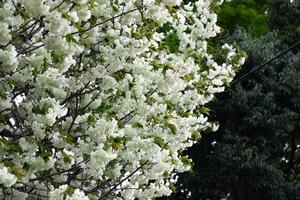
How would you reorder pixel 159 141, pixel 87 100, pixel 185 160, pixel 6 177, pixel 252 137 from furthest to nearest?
pixel 252 137 < pixel 185 160 < pixel 159 141 < pixel 87 100 < pixel 6 177

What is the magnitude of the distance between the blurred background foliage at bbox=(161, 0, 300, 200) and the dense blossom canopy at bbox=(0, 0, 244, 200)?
4.59 meters

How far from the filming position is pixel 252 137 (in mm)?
10914

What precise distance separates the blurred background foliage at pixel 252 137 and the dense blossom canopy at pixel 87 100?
4591 millimetres

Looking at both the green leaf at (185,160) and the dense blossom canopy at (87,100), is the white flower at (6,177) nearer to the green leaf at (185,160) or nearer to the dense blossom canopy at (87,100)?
the dense blossom canopy at (87,100)

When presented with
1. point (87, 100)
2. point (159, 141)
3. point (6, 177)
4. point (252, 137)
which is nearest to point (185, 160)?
point (159, 141)

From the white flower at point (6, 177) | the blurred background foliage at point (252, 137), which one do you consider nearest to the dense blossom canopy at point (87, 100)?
the white flower at point (6, 177)

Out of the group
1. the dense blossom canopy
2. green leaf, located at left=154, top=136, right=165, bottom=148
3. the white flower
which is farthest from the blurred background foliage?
the white flower

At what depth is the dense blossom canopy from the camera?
3.69 m

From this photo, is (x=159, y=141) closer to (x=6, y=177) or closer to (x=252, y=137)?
(x=6, y=177)

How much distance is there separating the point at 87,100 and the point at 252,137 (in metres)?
6.82

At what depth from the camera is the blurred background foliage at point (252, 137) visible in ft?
34.3

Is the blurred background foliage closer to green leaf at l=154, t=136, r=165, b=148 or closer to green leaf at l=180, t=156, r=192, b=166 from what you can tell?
green leaf at l=180, t=156, r=192, b=166

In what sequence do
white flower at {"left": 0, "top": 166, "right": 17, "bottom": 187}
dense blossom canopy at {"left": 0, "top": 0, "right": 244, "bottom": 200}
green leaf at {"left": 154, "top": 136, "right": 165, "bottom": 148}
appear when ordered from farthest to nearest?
green leaf at {"left": 154, "top": 136, "right": 165, "bottom": 148}
dense blossom canopy at {"left": 0, "top": 0, "right": 244, "bottom": 200}
white flower at {"left": 0, "top": 166, "right": 17, "bottom": 187}

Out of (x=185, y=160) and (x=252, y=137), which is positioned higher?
(x=252, y=137)
